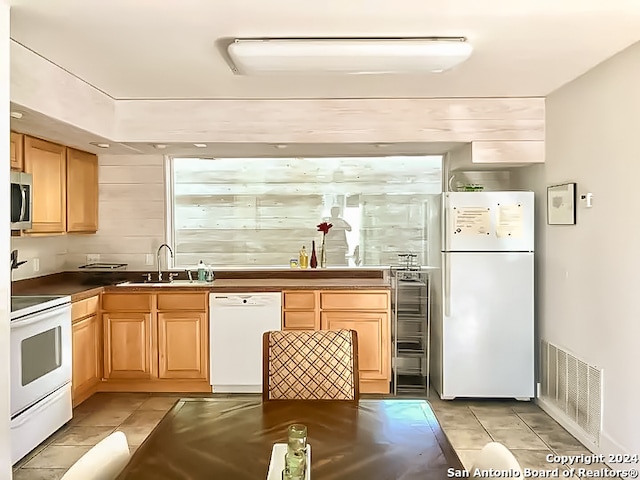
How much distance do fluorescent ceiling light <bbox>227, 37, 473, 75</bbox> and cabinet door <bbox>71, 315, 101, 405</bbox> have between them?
237 cm

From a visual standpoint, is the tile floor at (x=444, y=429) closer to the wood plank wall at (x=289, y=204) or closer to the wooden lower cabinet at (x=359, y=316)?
the wooden lower cabinet at (x=359, y=316)

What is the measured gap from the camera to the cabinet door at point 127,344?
450 centimetres

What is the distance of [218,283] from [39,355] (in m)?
1.62

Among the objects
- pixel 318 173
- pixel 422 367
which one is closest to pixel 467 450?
pixel 422 367

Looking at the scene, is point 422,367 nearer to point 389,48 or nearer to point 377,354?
point 377,354

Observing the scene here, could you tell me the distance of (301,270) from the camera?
5027 millimetres

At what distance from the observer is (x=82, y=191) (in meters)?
4.70

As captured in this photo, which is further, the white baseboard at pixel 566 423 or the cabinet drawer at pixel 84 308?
the cabinet drawer at pixel 84 308

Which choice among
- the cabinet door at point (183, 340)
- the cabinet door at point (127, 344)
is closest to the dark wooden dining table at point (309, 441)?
the cabinet door at point (183, 340)

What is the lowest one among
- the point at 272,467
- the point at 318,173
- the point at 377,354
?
the point at 377,354

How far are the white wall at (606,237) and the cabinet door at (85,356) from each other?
329cm

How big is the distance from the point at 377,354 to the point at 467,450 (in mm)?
1194

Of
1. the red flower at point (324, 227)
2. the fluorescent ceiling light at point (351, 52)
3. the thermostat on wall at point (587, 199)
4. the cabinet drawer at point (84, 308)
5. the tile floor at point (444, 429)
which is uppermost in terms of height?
the fluorescent ceiling light at point (351, 52)

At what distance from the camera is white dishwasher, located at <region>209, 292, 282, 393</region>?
14.7ft
